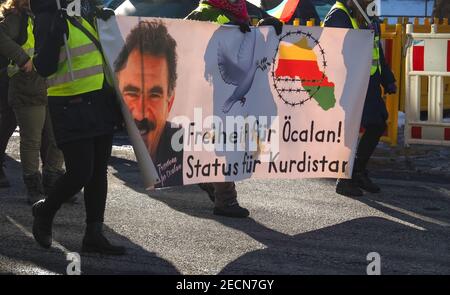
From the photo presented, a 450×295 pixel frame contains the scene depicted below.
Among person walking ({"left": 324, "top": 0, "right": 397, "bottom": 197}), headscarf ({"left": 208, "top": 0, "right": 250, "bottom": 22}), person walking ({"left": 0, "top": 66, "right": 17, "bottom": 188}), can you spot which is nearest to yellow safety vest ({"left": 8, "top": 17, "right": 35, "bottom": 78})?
person walking ({"left": 0, "top": 66, "right": 17, "bottom": 188})

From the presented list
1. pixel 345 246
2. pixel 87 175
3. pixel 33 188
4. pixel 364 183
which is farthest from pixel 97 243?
pixel 364 183

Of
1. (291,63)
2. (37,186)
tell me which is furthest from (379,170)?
(37,186)

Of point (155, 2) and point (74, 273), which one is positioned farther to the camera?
point (155, 2)

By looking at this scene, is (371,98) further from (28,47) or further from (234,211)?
(28,47)

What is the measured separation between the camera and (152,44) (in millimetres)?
6848

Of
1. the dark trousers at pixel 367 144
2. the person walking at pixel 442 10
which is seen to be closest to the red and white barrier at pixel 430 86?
the dark trousers at pixel 367 144

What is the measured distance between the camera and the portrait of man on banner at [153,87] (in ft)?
21.9

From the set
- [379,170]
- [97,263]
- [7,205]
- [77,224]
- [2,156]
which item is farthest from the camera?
[379,170]

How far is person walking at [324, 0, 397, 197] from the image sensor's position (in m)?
8.53

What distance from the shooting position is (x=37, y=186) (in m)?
8.20

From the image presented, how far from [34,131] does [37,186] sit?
17.1 inches

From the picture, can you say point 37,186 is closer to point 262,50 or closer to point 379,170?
point 262,50

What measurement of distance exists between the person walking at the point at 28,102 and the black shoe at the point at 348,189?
2321 mm
